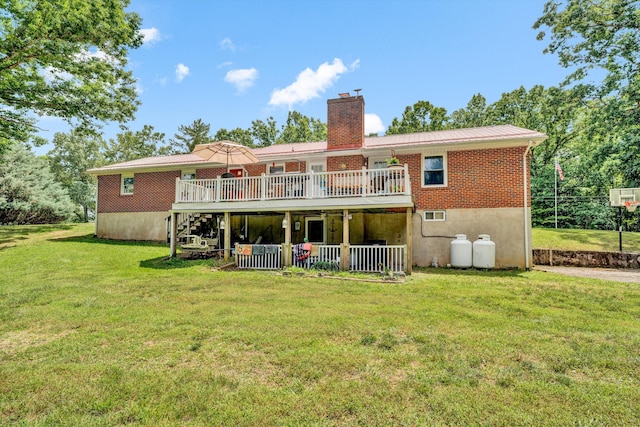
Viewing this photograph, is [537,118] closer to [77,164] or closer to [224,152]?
[224,152]

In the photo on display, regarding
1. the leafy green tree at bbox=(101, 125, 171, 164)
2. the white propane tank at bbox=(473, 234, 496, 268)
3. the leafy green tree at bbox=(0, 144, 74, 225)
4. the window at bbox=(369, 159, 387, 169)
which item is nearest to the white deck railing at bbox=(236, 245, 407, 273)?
the white propane tank at bbox=(473, 234, 496, 268)

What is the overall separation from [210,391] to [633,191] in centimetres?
1931

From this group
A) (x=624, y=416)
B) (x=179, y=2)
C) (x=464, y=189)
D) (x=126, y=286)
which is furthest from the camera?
(x=464, y=189)

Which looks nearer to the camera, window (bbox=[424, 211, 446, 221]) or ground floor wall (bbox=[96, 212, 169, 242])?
window (bbox=[424, 211, 446, 221])

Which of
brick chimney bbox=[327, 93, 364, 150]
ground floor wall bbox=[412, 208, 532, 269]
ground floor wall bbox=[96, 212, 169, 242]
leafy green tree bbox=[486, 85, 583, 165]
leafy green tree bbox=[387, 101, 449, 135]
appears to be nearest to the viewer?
ground floor wall bbox=[412, 208, 532, 269]

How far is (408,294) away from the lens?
7.42 metres

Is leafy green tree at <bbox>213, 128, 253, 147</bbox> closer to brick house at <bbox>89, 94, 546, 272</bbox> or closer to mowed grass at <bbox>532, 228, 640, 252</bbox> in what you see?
brick house at <bbox>89, 94, 546, 272</bbox>

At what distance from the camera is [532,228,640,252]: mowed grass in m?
14.5

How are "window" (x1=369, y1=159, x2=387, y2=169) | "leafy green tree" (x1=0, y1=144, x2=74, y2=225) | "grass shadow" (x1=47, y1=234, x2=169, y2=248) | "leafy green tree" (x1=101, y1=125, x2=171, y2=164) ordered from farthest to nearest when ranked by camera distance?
"leafy green tree" (x1=101, y1=125, x2=171, y2=164)
"leafy green tree" (x1=0, y1=144, x2=74, y2=225)
"grass shadow" (x1=47, y1=234, x2=169, y2=248)
"window" (x1=369, y1=159, x2=387, y2=169)

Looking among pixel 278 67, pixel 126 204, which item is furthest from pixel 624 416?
pixel 126 204

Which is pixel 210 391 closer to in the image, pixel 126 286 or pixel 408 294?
pixel 408 294

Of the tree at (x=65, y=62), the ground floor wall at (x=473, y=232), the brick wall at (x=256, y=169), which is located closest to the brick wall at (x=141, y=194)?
the tree at (x=65, y=62)

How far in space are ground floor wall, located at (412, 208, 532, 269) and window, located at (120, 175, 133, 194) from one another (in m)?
15.7

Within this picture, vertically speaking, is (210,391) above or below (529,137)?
below
